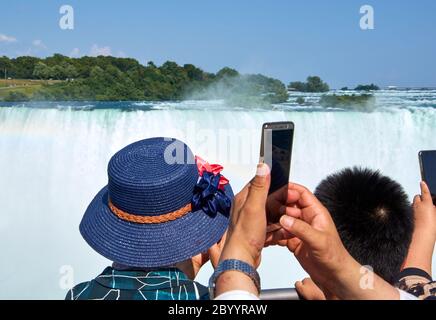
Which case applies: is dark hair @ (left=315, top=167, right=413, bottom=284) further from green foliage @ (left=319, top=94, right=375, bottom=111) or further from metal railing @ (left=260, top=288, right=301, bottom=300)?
green foliage @ (left=319, top=94, right=375, bottom=111)

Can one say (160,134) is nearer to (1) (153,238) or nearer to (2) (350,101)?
(2) (350,101)

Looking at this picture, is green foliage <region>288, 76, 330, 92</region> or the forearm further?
green foliage <region>288, 76, 330, 92</region>

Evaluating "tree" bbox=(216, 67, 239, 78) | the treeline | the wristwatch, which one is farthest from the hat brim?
"tree" bbox=(216, 67, 239, 78)

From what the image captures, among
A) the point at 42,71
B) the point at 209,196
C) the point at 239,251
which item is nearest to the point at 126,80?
the point at 42,71

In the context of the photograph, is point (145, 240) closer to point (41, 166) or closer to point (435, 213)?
point (435, 213)

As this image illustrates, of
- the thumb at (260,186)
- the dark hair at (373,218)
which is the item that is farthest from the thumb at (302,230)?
the dark hair at (373,218)

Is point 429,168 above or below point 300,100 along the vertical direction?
below

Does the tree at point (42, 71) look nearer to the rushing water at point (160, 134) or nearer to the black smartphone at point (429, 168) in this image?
the rushing water at point (160, 134)
